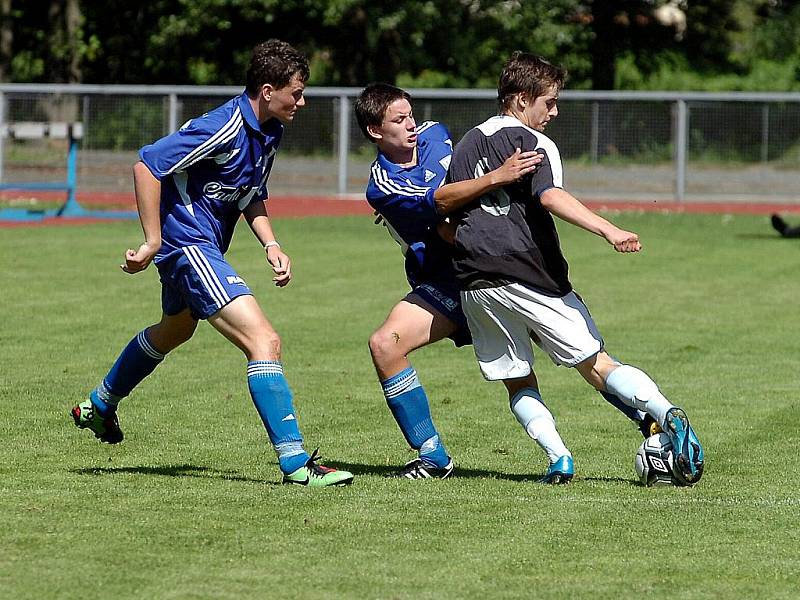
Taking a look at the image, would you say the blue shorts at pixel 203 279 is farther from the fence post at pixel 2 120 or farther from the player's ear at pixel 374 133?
the fence post at pixel 2 120

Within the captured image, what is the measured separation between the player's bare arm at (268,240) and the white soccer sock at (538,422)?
3.84 feet

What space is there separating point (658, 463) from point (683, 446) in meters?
0.16

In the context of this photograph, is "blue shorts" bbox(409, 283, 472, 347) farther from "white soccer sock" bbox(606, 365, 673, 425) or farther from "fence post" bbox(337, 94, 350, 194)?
"fence post" bbox(337, 94, 350, 194)

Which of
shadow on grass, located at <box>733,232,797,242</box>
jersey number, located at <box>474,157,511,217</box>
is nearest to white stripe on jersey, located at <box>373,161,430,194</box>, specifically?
jersey number, located at <box>474,157,511,217</box>

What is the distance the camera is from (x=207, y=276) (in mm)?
6398

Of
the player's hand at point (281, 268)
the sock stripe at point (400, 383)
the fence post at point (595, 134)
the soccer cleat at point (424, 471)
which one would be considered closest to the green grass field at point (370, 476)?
the soccer cleat at point (424, 471)

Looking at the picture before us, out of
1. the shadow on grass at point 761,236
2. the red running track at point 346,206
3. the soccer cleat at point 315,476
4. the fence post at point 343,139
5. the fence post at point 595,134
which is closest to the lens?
the soccer cleat at point 315,476

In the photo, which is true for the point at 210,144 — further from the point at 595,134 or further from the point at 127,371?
the point at 595,134

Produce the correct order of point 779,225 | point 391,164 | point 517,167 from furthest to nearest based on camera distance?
point 779,225
point 391,164
point 517,167

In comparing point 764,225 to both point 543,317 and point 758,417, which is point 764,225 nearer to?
point 758,417

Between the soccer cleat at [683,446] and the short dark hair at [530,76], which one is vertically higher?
the short dark hair at [530,76]

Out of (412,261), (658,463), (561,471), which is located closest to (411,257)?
(412,261)

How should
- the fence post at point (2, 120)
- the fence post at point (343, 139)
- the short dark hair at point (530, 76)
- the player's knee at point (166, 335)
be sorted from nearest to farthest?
the short dark hair at point (530, 76), the player's knee at point (166, 335), the fence post at point (2, 120), the fence post at point (343, 139)

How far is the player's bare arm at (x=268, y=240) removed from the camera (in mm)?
6621
